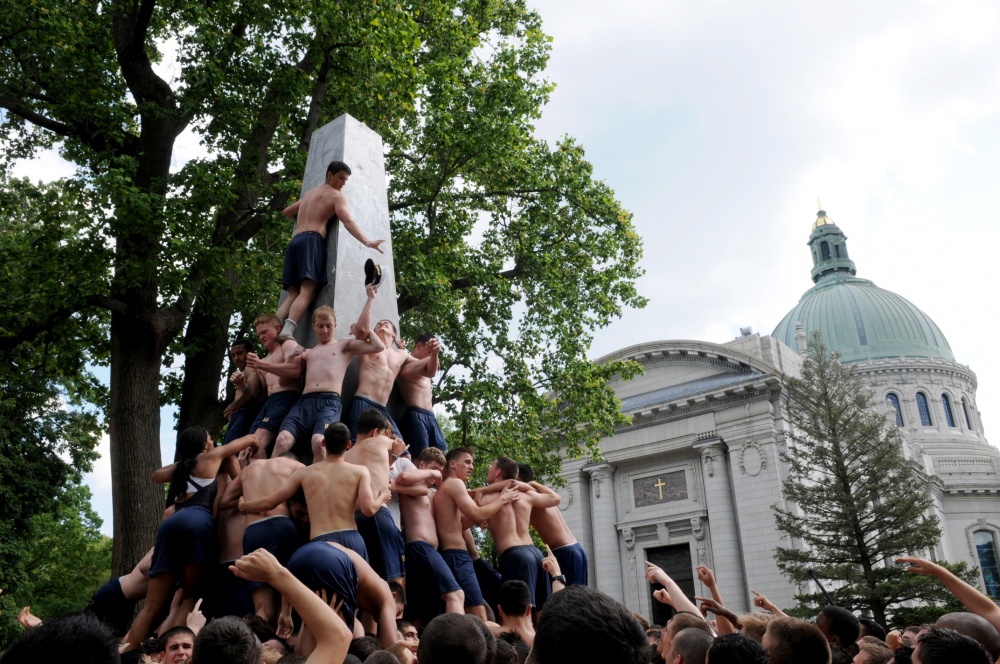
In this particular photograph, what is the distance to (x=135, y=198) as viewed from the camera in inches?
478

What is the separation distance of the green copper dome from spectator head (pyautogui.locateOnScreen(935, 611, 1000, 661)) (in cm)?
5685

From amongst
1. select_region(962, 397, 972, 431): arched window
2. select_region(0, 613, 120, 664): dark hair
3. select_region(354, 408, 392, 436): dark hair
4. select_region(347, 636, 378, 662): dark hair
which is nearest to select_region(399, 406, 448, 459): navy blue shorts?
select_region(354, 408, 392, 436): dark hair

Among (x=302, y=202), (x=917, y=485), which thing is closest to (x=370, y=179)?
(x=302, y=202)

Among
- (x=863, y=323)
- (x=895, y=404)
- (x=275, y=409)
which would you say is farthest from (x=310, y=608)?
(x=863, y=323)

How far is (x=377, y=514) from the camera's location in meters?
6.78

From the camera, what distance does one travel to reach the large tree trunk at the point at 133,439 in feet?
37.9

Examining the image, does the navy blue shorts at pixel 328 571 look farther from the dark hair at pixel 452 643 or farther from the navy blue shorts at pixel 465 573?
the dark hair at pixel 452 643

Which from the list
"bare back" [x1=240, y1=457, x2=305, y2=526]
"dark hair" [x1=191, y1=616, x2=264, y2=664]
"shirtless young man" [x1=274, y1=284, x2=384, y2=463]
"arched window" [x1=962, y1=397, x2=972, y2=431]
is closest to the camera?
"dark hair" [x1=191, y1=616, x2=264, y2=664]

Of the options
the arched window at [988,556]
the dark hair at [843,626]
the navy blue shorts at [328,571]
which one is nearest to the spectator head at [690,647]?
the dark hair at [843,626]

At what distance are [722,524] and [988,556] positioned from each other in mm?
30057

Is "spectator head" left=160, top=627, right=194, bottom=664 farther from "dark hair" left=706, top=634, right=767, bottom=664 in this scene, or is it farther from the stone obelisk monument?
the stone obelisk monument

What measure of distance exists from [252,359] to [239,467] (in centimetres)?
131

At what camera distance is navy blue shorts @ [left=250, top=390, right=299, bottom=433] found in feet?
26.0

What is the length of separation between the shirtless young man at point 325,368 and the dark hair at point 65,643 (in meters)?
5.36
